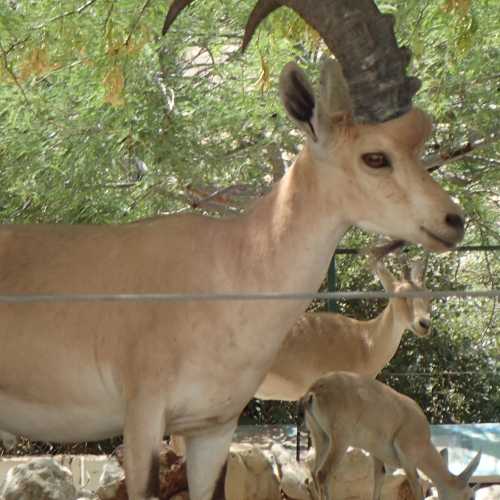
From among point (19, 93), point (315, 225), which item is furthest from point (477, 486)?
point (19, 93)

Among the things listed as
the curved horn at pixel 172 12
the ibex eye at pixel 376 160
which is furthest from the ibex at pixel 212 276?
the curved horn at pixel 172 12

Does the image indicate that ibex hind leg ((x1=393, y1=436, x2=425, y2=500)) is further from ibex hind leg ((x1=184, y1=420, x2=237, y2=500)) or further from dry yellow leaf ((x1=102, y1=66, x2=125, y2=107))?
dry yellow leaf ((x1=102, y1=66, x2=125, y2=107))

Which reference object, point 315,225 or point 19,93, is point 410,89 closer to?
point 315,225

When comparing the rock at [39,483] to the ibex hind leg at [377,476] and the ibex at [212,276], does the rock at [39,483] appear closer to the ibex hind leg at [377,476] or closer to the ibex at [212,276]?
the ibex at [212,276]

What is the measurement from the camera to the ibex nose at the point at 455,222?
488cm

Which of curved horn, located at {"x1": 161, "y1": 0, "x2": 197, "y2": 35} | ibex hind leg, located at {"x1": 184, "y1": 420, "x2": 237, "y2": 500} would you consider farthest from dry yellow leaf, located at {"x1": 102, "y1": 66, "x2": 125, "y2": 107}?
ibex hind leg, located at {"x1": 184, "y1": 420, "x2": 237, "y2": 500}

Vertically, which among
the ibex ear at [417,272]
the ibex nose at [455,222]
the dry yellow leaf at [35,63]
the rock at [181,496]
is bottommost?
the rock at [181,496]

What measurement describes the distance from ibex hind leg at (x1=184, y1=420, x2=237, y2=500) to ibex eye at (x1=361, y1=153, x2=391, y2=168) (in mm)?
1417

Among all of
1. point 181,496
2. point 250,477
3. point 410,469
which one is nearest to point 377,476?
point 410,469

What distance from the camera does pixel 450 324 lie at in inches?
521

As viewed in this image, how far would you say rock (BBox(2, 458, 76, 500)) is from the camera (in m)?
7.02

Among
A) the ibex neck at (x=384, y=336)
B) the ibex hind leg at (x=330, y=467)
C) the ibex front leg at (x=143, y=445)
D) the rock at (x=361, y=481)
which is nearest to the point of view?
the ibex front leg at (x=143, y=445)

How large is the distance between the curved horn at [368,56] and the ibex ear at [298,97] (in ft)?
0.71

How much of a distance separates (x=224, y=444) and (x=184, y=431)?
0.85ft
